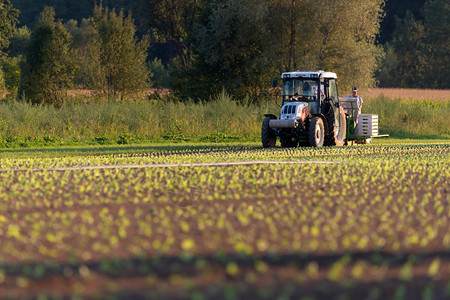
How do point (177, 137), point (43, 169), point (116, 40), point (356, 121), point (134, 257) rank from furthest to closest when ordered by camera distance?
point (116, 40) < point (177, 137) < point (356, 121) < point (43, 169) < point (134, 257)

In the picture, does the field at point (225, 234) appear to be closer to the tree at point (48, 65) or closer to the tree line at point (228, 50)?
the tree line at point (228, 50)

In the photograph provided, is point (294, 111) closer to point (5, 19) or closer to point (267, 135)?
point (267, 135)

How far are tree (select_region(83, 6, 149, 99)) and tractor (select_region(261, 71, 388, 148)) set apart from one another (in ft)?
66.8

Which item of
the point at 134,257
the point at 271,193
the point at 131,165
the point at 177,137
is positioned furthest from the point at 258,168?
the point at 177,137

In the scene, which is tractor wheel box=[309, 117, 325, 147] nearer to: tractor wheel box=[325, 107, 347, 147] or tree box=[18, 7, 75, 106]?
tractor wheel box=[325, 107, 347, 147]

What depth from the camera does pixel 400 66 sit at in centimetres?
8025

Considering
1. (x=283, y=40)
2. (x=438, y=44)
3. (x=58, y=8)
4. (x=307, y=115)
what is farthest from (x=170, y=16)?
(x=58, y=8)

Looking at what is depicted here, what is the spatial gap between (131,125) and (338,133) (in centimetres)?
897

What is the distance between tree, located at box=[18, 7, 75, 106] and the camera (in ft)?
147

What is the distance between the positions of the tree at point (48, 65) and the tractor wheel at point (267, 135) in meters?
22.5

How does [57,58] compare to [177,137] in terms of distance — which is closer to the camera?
[177,137]

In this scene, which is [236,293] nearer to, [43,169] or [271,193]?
[271,193]

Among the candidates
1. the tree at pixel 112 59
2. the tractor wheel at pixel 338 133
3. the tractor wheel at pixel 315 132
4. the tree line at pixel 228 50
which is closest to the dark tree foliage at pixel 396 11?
the tree line at pixel 228 50

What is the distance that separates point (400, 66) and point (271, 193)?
234ft
